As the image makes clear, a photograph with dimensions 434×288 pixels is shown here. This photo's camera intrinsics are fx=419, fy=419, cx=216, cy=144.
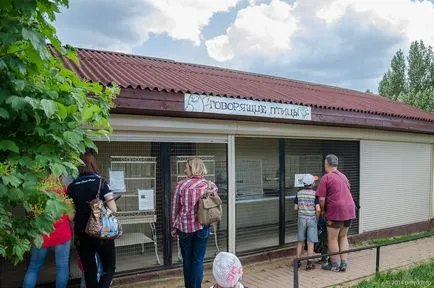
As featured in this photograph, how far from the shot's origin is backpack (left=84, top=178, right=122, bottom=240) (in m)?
4.18

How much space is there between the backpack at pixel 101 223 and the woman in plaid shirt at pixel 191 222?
76 cm

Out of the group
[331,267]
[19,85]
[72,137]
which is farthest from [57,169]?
[331,267]

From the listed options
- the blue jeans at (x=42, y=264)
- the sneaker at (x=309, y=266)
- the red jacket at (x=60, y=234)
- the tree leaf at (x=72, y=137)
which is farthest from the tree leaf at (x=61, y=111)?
the sneaker at (x=309, y=266)

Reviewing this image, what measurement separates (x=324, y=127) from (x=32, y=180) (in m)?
6.27

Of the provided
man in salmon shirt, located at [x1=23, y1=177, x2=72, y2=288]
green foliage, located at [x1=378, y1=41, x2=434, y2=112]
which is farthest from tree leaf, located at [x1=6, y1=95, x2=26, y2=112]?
green foliage, located at [x1=378, y1=41, x2=434, y2=112]

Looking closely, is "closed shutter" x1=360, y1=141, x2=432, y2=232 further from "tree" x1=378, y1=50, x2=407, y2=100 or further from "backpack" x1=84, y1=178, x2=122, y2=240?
"tree" x1=378, y1=50, x2=407, y2=100

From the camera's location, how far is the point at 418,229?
9.93m

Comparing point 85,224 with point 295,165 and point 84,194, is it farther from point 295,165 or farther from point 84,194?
point 295,165

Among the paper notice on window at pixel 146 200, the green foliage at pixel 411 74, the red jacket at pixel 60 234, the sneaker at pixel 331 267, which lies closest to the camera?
the red jacket at pixel 60 234

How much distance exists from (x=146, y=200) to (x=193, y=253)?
1.25m

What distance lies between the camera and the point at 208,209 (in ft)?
15.0

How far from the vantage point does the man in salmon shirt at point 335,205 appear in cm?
614

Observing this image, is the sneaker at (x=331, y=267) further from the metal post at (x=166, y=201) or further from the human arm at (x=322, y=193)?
the metal post at (x=166, y=201)

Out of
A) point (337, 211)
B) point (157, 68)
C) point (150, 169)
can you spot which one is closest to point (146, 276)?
point (150, 169)
